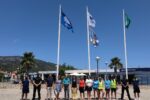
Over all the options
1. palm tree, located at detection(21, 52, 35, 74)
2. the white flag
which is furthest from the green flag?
palm tree, located at detection(21, 52, 35, 74)

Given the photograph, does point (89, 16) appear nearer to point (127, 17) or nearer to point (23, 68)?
point (127, 17)

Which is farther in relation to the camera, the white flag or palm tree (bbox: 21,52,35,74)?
palm tree (bbox: 21,52,35,74)

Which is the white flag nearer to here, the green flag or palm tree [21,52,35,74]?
the green flag

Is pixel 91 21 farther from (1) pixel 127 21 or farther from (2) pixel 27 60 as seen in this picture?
(2) pixel 27 60

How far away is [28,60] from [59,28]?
65082 mm

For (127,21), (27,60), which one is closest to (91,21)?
(127,21)

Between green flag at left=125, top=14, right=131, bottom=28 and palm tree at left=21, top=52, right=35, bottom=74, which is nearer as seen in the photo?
green flag at left=125, top=14, right=131, bottom=28

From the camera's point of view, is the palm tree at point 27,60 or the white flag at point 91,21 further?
the palm tree at point 27,60

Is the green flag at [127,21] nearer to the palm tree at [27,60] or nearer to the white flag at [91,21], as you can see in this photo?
the white flag at [91,21]

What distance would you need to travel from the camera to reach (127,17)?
101 feet

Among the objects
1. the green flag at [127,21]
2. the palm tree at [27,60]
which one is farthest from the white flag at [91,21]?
the palm tree at [27,60]

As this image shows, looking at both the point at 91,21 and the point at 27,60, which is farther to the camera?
the point at 27,60

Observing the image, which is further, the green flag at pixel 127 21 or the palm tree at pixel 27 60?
the palm tree at pixel 27 60

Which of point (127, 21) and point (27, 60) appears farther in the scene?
point (27, 60)
